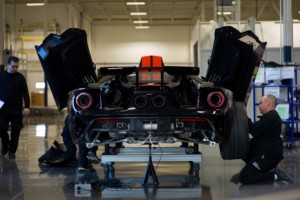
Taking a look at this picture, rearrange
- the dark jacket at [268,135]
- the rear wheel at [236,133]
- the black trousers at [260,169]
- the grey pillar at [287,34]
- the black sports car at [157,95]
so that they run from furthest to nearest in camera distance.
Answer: the grey pillar at [287,34] → the dark jacket at [268,135] → the black trousers at [260,169] → the rear wheel at [236,133] → the black sports car at [157,95]

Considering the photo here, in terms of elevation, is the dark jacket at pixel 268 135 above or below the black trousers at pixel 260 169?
above

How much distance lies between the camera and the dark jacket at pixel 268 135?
18.3ft

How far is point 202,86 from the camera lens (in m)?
5.06

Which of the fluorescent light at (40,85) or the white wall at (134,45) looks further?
the white wall at (134,45)

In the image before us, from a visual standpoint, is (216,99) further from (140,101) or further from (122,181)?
(122,181)

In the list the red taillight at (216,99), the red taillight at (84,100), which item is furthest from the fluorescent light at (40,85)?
the red taillight at (216,99)

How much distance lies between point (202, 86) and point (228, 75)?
0.76 m

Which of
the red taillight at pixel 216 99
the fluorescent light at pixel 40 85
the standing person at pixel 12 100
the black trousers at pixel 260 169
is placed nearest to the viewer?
the red taillight at pixel 216 99

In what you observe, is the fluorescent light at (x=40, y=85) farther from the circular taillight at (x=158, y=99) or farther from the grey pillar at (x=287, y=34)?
the circular taillight at (x=158, y=99)

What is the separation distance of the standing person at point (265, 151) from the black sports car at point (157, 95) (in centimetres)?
28

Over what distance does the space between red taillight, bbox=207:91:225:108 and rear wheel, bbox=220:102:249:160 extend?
23 centimetres

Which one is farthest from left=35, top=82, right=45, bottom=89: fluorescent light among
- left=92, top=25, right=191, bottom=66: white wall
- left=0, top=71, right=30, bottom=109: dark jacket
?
left=0, top=71, right=30, bottom=109: dark jacket

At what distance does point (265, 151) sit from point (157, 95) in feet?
5.23

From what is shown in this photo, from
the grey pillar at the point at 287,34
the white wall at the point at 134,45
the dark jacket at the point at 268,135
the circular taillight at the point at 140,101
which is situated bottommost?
the dark jacket at the point at 268,135
